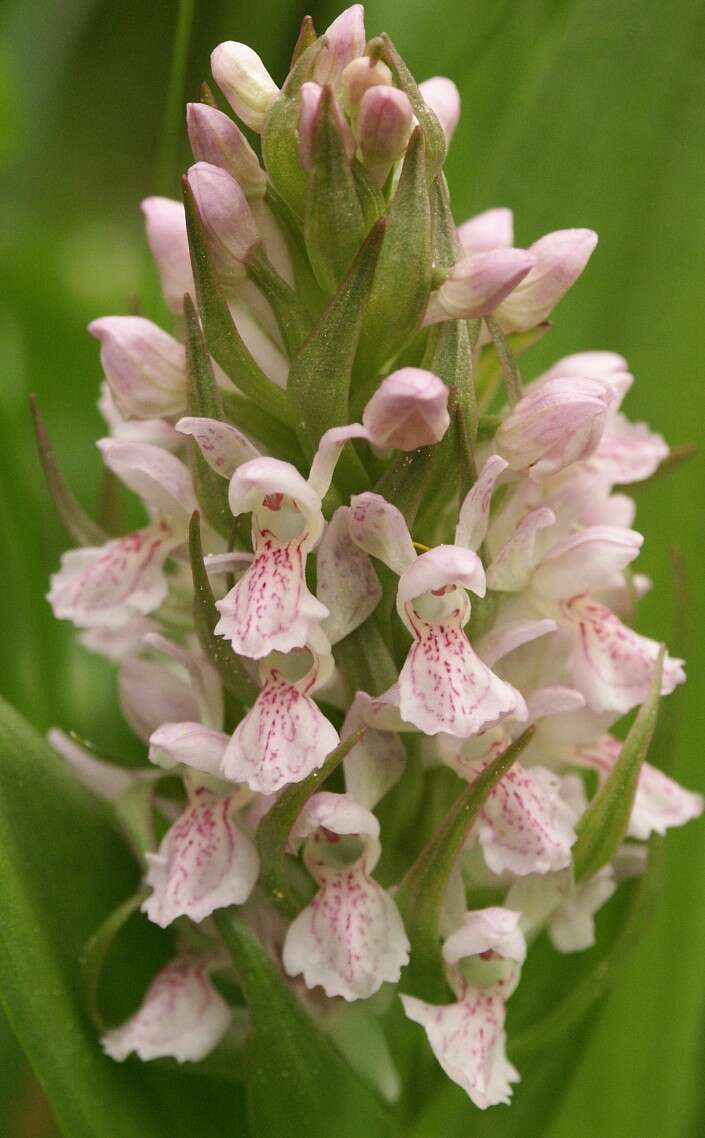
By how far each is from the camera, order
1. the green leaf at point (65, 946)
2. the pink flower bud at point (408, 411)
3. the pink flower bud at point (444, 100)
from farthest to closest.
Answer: the pink flower bud at point (444, 100) → the green leaf at point (65, 946) → the pink flower bud at point (408, 411)

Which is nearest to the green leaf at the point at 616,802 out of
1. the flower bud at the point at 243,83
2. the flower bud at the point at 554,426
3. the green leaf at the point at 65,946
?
the flower bud at the point at 554,426

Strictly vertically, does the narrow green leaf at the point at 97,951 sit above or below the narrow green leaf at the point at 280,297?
below

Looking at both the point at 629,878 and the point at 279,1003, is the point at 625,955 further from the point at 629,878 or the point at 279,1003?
the point at 279,1003

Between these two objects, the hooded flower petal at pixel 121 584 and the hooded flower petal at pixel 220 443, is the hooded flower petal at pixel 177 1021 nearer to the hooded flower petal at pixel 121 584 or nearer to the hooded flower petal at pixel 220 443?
the hooded flower petal at pixel 121 584

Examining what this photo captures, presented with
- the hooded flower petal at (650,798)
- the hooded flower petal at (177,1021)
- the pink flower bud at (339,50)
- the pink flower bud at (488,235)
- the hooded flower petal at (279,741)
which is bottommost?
the hooded flower petal at (177,1021)

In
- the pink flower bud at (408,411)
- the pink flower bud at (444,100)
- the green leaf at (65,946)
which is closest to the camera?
the pink flower bud at (408,411)

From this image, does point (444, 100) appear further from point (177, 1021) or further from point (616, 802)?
point (177, 1021)

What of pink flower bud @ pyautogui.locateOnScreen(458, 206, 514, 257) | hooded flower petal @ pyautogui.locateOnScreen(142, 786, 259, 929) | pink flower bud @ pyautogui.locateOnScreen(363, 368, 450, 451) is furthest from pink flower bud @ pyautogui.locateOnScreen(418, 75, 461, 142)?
hooded flower petal @ pyautogui.locateOnScreen(142, 786, 259, 929)
